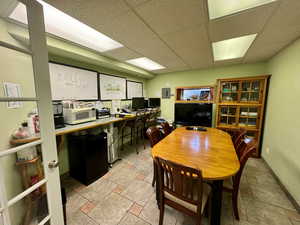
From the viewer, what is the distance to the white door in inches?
30.1

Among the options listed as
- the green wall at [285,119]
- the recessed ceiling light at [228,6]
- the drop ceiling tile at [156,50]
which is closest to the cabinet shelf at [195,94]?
the green wall at [285,119]

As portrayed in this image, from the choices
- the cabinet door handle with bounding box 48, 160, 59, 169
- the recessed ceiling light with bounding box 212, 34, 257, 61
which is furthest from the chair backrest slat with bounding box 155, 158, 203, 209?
the recessed ceiling light with bounding box 212, 34, 257, 61

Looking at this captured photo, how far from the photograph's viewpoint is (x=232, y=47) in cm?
233

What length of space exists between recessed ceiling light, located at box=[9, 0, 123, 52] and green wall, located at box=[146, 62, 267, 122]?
8.49 feet

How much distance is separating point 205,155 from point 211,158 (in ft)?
0.28

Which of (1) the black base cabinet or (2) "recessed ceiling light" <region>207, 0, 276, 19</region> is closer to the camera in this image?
(2) "recessed ceiling light" <region>207, 0, 276, 19</region>

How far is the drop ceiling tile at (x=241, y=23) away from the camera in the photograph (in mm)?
1238

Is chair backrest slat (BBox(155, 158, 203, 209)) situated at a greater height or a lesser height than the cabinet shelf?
lesser

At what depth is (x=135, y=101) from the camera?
12.0ft

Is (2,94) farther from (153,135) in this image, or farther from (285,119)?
(285,119)

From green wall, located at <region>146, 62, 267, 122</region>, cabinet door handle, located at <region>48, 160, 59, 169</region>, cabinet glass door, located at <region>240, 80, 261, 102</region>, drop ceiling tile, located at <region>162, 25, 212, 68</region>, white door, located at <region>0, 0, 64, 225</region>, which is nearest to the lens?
white door, located at <region>0, 0, 64, 225</region>

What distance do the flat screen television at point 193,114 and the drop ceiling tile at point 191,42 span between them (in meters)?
1.53

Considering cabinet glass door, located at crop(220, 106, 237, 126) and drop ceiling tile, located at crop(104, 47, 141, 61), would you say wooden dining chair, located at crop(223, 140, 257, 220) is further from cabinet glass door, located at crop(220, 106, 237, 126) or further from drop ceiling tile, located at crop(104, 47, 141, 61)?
drop ceiling tile, located at crop(104, 47, 141, 61)

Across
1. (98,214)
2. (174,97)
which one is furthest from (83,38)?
(174,97)
